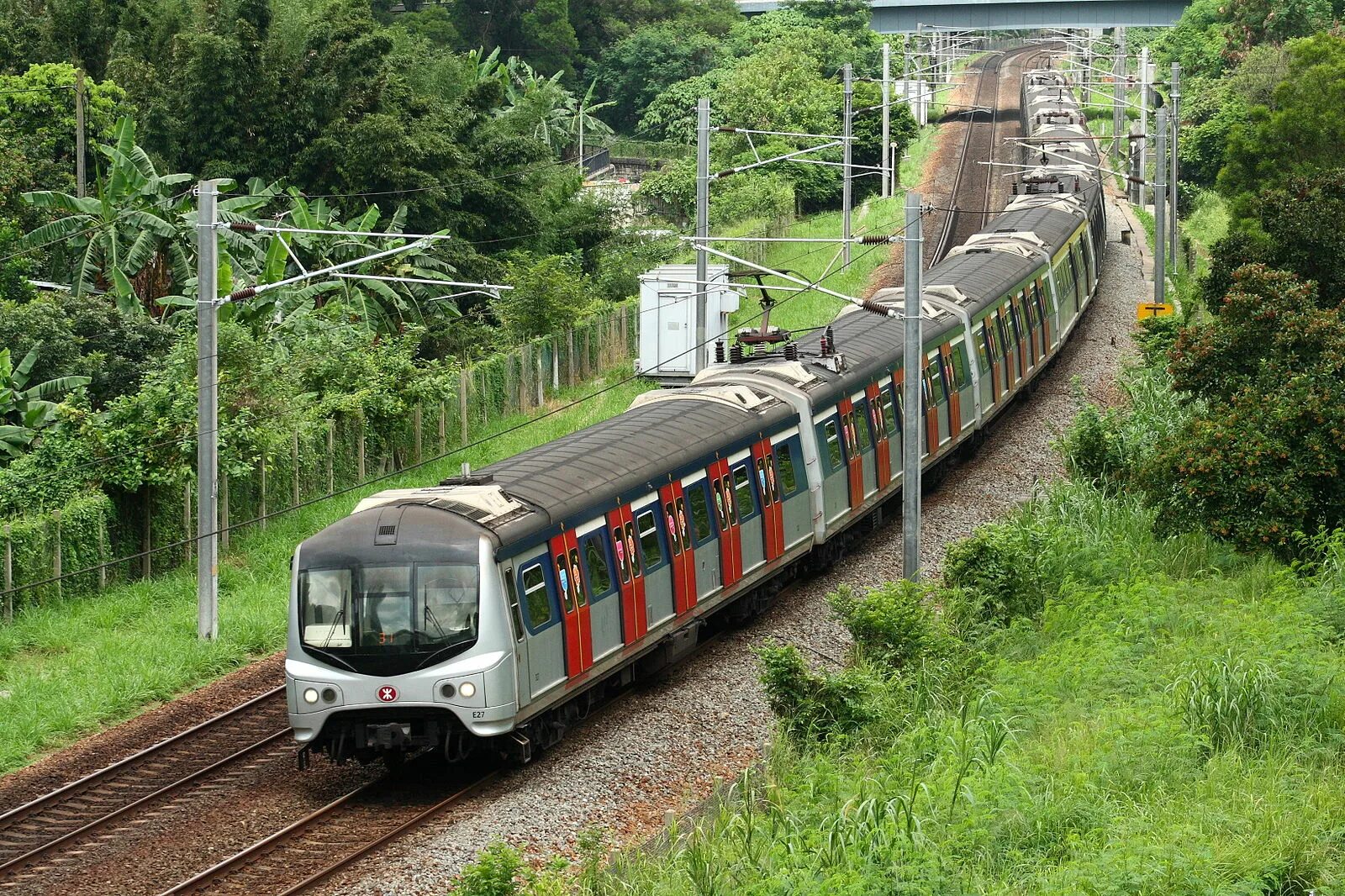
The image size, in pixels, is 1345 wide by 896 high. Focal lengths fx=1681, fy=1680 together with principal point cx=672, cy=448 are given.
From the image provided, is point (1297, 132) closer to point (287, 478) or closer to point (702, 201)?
point (702, 201)

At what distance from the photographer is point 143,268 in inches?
1367

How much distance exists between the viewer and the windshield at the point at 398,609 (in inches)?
582

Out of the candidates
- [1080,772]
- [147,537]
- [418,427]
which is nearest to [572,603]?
[1080,772]

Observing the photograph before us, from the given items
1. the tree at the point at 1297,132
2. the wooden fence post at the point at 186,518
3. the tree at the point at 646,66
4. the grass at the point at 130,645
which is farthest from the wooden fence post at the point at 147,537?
the tree at the point at 646,66

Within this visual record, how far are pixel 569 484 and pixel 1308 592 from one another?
26.3ft

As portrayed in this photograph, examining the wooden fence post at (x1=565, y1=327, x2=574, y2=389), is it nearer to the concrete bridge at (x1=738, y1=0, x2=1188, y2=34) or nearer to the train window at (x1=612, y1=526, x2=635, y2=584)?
the train window at (x1=612, y1=526, x2=635, y2=584)

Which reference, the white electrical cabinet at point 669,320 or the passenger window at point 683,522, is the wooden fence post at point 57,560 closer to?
the passenger window at point 683,522

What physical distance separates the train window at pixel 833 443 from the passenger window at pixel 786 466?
3.36ft

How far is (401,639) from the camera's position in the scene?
584 inches

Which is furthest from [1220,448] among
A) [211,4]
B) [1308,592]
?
[211,4]

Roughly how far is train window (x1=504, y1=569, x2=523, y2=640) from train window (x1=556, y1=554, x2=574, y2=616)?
0.79 m

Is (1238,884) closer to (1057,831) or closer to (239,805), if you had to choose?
(1057,831)

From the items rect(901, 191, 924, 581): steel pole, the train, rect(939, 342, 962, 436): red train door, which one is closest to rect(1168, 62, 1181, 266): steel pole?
rect(939, 342, 962, 436): red train door

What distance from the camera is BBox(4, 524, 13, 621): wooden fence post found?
2152 cm
